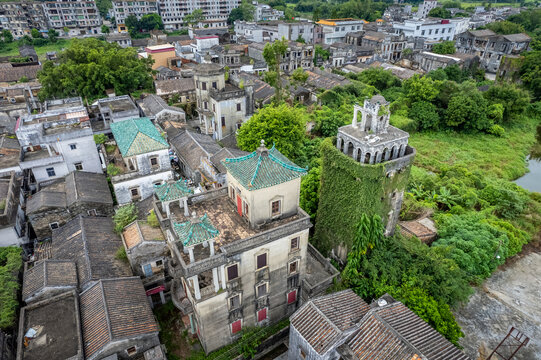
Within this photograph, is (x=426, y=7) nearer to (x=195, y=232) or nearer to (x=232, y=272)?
(x=232, y=272)

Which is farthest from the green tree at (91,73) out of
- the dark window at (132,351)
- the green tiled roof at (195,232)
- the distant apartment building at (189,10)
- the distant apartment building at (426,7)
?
the distant apartment building at (426,7)

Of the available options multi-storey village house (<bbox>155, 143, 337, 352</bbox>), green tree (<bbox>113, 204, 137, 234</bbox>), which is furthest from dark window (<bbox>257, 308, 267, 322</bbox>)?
green tree (<bbox>113, 204, 137, 234</bbox>)

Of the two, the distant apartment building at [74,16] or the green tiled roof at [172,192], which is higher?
the distant apartment building at [74,16]

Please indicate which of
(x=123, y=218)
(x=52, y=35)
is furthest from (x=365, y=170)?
(x=52, y=35)

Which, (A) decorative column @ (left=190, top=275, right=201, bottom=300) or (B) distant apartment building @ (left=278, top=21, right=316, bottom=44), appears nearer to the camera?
(A) decorative column @ (left=190, top=275, right=201, bottom=300)

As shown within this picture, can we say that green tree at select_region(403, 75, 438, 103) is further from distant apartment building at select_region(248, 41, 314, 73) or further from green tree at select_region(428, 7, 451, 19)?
green tree at select_region(428, 7, 451, 19)

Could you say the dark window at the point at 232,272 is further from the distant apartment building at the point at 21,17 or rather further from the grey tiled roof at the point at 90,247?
the distant apartment building at the point at 21,17

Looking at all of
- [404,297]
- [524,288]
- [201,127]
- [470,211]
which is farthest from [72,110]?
[524,288]
